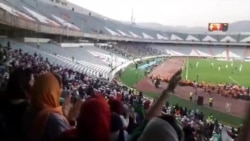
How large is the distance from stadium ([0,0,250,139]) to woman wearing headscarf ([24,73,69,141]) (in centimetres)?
139

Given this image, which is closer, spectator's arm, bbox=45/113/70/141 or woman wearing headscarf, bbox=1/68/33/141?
spectator's arm, bbox=45/113/70/141

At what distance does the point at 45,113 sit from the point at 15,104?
25.6 inches

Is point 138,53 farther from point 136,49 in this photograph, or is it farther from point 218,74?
point 218,74

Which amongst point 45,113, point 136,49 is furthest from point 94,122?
point 136,49

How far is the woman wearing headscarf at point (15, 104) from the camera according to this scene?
3.34m

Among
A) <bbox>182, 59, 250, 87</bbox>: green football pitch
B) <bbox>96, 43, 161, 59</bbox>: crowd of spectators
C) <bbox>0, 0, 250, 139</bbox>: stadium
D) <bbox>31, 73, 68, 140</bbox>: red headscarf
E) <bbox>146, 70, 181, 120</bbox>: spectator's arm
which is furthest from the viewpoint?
<bbox>96, 43, 161, 59</bbox>: crowd of spectators

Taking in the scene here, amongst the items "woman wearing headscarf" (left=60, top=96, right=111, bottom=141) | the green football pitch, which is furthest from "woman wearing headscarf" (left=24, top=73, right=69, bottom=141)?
the green football pitch

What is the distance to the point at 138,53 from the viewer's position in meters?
65.2

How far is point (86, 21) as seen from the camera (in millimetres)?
59406

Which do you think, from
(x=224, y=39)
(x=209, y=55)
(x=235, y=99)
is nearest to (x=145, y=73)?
(x=235, y=99)

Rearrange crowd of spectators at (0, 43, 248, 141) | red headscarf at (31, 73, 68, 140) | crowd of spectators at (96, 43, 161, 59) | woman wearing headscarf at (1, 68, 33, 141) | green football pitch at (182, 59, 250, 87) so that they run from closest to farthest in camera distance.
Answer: crowd of spectators at (0, 43, 248, 141)
red headscarf at (31, 73, 68, 140)
woman wearing headscarf at (1, 68, 33, 141)
green football pitch at (182, 59, 250, 87)
crowd of spectators at (96, 43, 161, 59)

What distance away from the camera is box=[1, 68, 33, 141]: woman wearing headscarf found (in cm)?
334

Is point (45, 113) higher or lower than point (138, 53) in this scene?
higher

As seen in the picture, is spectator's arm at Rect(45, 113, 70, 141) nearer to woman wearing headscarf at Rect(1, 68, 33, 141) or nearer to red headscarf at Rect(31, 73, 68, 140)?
red headscarf at Rect(31, 73, 68, 140)
